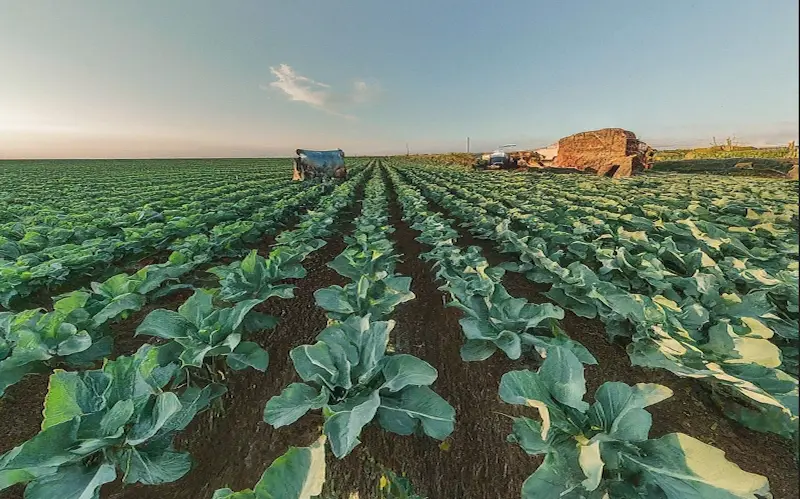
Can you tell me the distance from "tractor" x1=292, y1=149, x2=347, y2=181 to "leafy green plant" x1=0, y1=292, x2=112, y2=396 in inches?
648

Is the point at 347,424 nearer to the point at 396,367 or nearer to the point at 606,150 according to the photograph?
the point at 396,367

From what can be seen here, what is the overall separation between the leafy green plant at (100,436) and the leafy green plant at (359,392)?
0.49 meters

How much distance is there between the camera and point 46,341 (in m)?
2.05

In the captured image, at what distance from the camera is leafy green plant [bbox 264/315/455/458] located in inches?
58.2

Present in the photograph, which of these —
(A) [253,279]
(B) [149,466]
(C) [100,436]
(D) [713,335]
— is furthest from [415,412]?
(A) [253,279]

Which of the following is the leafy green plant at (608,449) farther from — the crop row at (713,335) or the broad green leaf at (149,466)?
the broad green leaf at (149,466)

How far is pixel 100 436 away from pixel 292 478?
0.95 meters

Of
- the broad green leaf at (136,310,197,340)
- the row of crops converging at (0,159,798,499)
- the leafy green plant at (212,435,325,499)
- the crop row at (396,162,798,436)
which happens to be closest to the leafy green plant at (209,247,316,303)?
the row of crops converging at (0,159,798,499)

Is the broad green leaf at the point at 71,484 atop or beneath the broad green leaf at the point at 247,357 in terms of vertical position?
beneath

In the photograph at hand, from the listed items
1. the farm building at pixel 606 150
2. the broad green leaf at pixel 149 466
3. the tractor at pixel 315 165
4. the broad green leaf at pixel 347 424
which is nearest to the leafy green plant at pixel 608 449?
the broad green leaf at pixel 347 424

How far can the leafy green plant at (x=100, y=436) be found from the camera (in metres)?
1.32

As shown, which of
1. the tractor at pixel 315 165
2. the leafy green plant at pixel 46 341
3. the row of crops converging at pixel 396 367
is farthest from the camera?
the tractor at pixel 315 165

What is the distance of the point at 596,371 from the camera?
2676 millimetres

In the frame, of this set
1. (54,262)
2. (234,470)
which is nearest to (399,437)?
(234,470)
